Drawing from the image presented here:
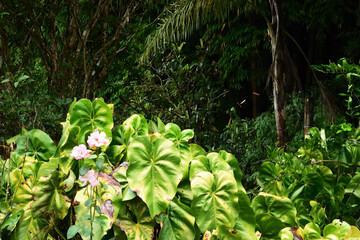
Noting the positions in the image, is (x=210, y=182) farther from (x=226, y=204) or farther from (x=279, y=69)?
(x=279, y=69)

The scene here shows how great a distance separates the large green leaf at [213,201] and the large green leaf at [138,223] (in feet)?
0.52

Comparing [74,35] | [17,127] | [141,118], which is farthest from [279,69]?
[141,118]

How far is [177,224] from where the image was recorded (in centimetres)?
130

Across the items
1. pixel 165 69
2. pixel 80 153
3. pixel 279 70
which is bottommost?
pixel 279 70

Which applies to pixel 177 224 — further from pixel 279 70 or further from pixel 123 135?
pixel 279 70

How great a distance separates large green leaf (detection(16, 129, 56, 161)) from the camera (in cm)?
150

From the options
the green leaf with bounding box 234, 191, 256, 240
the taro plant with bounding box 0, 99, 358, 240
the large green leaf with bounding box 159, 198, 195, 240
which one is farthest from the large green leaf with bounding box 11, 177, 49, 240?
the green leaf with bounding box 234, 191, 256, 240

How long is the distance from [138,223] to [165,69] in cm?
258

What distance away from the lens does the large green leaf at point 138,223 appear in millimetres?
1260

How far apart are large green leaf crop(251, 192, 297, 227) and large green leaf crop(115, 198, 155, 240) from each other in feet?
1.46

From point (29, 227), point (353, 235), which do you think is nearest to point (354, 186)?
point (353, 235)

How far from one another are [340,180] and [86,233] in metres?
1.15

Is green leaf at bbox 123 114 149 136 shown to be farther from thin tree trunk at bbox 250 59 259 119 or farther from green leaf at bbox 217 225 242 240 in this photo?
thin tree trunk at bbox 250 59 259 119

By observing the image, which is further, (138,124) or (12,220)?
(138,124)
